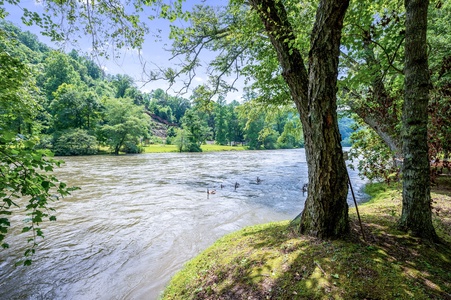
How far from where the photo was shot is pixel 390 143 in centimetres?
762

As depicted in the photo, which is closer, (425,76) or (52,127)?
(425,76)

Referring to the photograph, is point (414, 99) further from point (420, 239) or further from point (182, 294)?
point (182, 294)

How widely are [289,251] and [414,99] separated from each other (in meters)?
2.73

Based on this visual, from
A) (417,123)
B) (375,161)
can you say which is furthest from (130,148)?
(417,123)

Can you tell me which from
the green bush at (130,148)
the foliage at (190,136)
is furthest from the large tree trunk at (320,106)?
the foliage at (190,136)

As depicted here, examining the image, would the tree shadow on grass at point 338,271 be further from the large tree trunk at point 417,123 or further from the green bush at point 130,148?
the green bush at point 130,148

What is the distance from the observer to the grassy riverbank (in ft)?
7.09

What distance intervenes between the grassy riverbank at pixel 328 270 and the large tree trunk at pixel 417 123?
0.42 meters

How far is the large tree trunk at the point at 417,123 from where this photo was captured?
2.84 meters

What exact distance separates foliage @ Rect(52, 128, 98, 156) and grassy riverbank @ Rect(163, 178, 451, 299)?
128ft

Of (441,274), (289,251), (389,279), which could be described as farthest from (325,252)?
(441,274)

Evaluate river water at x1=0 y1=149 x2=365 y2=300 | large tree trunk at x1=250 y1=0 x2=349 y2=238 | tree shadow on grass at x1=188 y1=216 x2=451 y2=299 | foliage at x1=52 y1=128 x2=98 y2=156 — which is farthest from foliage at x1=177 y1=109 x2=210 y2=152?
tree shadow on grass at x1=188 y1=216 x2=451 y2=299

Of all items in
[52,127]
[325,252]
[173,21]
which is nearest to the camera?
[325,252]

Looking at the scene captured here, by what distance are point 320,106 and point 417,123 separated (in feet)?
4.38
